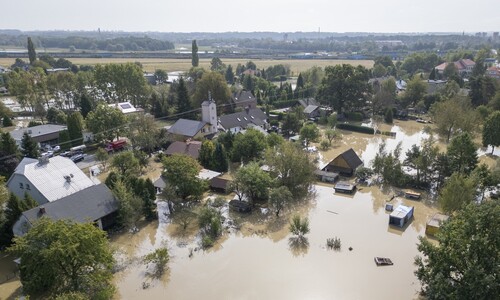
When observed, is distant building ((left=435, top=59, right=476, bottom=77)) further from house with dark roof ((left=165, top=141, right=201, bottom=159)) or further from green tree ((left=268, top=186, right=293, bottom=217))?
green tree ((left=268, top=186, right=293, bottom=217))

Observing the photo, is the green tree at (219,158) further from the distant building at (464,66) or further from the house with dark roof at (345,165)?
the distant building at (464,66)

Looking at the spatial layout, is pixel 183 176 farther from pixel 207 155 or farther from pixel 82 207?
pixel 207 155

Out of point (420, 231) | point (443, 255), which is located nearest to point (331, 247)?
point (420, 231)

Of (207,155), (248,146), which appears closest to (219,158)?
(207,155)

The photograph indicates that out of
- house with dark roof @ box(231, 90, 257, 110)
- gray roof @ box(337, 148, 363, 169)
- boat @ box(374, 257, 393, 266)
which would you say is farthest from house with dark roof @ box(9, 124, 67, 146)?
boat @ box(374, 257, 393, 266)

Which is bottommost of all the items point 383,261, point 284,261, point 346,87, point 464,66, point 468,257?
point 284,261

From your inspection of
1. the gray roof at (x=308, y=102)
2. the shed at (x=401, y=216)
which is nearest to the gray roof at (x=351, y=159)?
the shed at (x=401, y=216)
